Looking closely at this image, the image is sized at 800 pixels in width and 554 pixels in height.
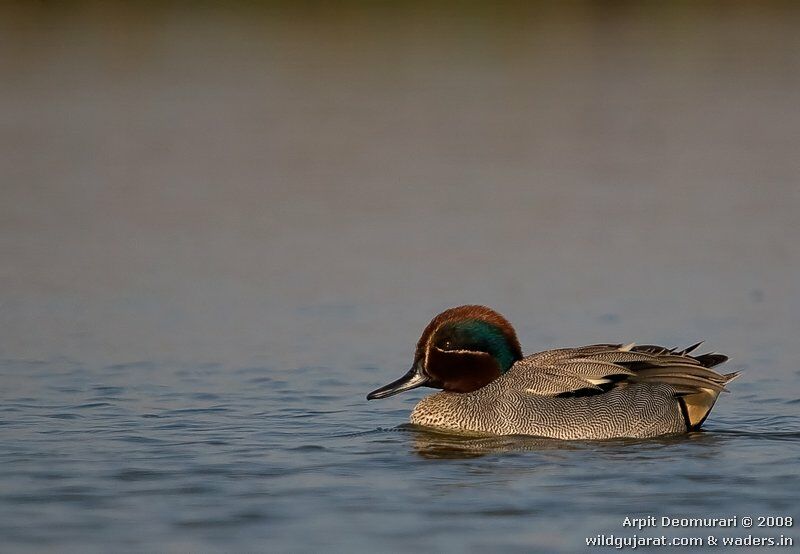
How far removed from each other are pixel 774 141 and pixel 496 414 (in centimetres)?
910

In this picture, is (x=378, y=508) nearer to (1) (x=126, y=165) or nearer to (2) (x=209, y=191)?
(2) (x=209, y=191)

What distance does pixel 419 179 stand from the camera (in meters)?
15.4

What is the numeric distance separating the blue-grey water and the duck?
0.18 m

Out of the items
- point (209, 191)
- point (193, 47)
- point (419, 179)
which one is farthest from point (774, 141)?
point (193, 47)

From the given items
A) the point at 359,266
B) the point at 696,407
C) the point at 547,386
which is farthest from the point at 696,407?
the point at 359,266

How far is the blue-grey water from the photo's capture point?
7.26 meters

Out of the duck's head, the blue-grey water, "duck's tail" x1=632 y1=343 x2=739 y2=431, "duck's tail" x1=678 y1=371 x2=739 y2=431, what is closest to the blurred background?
the blue-grey water

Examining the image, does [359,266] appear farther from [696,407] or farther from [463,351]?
[696,407]

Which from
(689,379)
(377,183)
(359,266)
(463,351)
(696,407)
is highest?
(377,183)

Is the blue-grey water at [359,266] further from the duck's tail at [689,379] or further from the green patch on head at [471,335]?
the green patch on head at [471,335]

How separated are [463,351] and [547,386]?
1.76 feet

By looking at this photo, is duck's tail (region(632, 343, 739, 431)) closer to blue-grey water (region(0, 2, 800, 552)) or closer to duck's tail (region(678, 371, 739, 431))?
Answer: duck's tail (region(678, 371, 739, 431))

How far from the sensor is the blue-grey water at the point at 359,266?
23.8 feet

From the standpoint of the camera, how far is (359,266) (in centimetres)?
Answer: 1235
